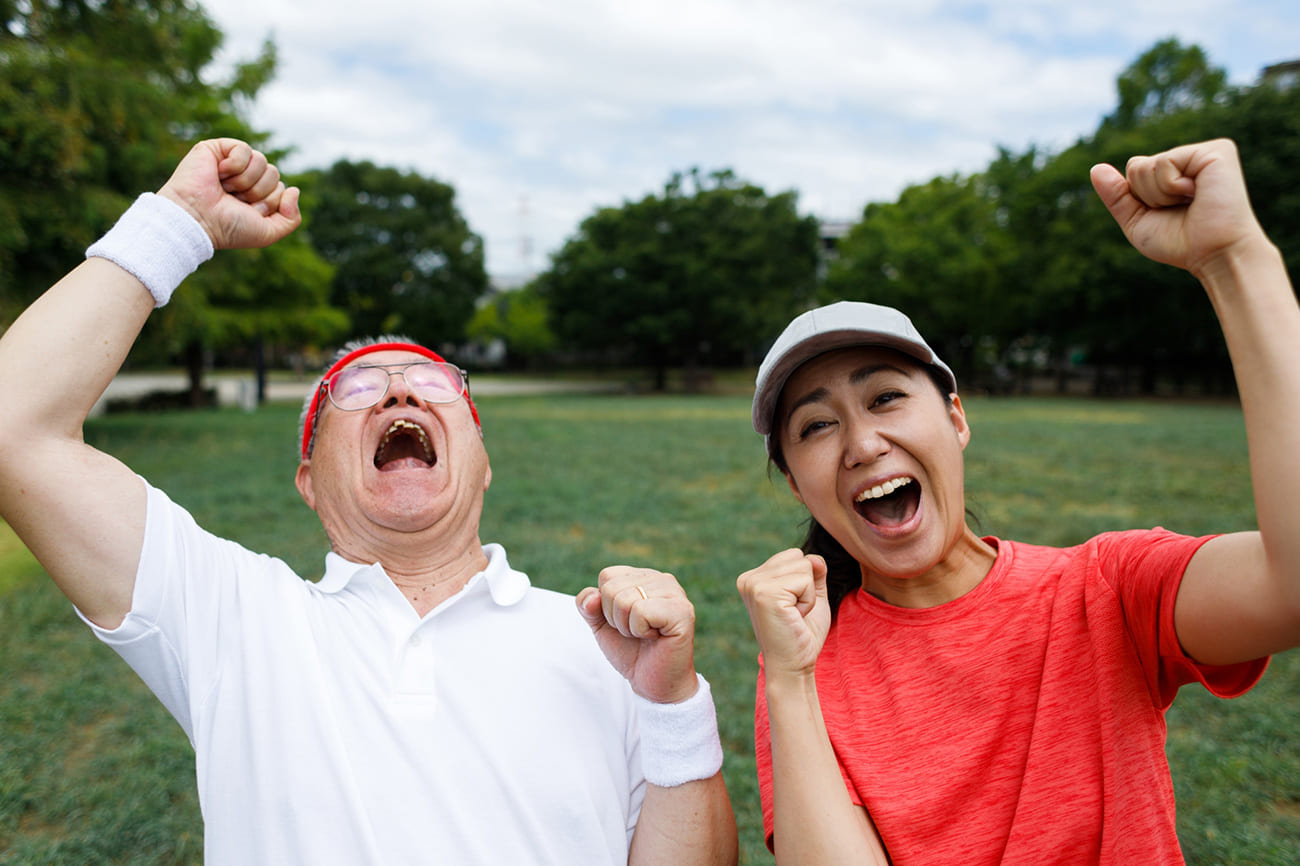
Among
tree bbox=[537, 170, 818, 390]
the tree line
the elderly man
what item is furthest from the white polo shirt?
tree bbox=[537, 170, 818, 390]

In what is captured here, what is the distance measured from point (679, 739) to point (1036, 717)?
2.33 feet

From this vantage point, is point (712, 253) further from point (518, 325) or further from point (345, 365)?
point (345, 365)

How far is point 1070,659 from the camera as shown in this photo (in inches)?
65.1

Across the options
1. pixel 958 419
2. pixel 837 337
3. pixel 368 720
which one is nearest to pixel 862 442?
pixel 837 337

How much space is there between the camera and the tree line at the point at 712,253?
12.7 m

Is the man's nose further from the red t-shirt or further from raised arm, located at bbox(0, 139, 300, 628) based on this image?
the red t-shirt

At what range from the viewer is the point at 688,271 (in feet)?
119

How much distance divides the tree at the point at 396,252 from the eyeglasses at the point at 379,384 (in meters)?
48.3

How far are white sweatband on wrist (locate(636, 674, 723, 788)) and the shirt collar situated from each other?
0.43 meters

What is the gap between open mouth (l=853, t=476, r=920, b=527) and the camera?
1.85m

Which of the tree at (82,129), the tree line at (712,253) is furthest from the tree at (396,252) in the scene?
the tree at (82,129)

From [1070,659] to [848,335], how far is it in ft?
2.63

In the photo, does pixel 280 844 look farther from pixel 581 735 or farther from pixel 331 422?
pixel 331 422

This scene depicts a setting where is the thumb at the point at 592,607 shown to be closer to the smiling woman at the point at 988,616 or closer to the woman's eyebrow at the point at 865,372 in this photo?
the smiling woman at the point at 988,616
